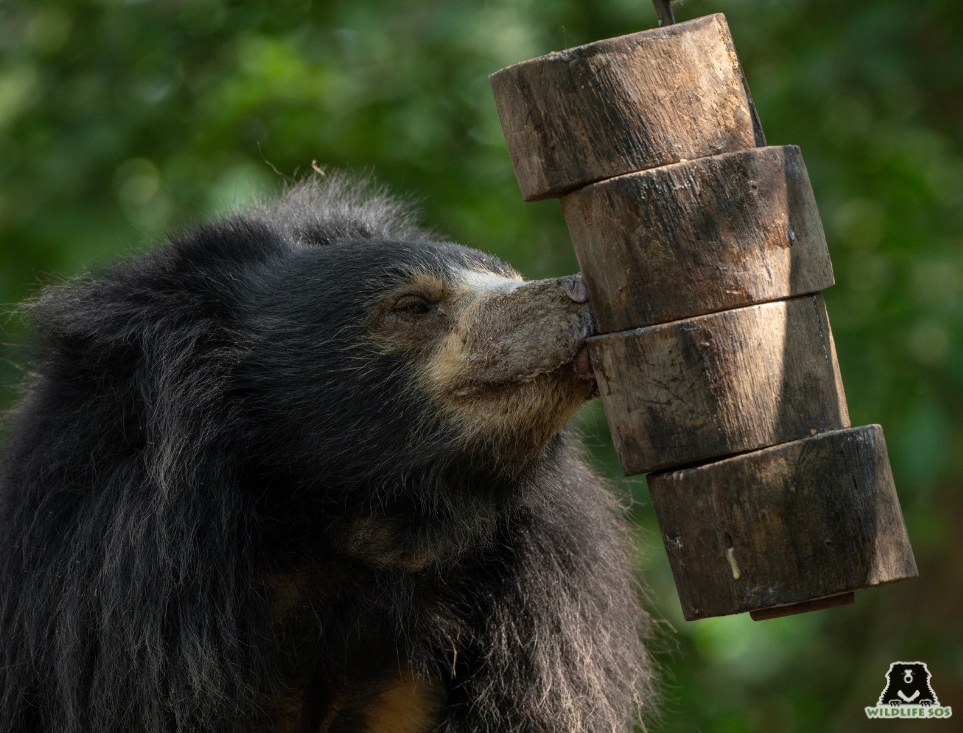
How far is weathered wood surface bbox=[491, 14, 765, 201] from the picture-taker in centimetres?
197

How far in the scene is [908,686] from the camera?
422 cm

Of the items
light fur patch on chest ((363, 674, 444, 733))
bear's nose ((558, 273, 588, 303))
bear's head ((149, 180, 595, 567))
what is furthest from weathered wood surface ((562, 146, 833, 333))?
light fur patch on chest ((363, 674, 444, 733))

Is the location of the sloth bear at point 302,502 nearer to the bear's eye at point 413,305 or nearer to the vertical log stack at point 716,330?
the bear's eye at point 413,305

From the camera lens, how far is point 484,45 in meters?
4.59

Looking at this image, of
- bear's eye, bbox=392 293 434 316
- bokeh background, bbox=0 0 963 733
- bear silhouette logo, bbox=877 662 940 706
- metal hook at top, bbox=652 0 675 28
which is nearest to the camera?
metal hook at top, bbox=652 0 675 28

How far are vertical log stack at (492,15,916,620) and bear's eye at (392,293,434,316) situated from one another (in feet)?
2.14

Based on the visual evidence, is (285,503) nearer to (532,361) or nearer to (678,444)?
(532,361)

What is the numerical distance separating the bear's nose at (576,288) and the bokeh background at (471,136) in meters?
2.29

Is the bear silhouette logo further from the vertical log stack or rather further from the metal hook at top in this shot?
the metal hook at top

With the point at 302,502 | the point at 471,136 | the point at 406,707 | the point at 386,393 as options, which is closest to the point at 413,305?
the point at 386,393

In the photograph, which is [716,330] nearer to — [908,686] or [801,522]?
[801,522]

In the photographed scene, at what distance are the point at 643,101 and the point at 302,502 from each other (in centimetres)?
118

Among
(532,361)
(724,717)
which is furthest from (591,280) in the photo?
(724,717)

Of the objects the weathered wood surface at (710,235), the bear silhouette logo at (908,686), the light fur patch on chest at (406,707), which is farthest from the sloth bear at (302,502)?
the bear silhouette logo at (908,686)
